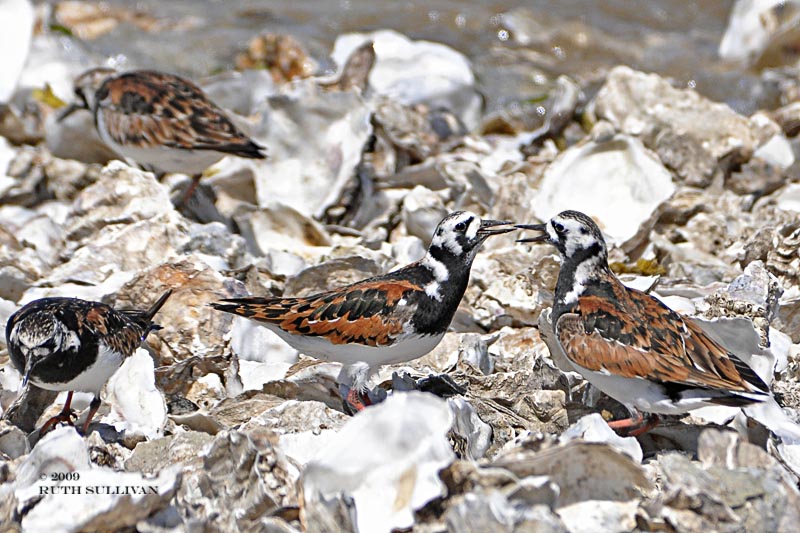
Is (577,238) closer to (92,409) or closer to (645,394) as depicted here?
(645,394)

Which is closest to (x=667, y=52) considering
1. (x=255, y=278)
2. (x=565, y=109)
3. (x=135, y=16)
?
(x=565, y=109)

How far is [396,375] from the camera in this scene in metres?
3.99

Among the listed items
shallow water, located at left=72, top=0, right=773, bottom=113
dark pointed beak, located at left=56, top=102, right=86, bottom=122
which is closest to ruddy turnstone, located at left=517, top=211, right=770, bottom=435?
dark pointed beak, located at left=56, top=102, right=86, bottom=122

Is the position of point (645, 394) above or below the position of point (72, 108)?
above

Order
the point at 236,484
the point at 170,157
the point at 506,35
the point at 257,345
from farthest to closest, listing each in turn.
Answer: the point at 506,35, the point at 170,157, the point at 257,345, the point at 236,484

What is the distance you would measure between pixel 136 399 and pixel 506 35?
673cm

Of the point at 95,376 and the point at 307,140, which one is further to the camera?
the point at 307,140

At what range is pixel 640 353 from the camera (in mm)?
3461

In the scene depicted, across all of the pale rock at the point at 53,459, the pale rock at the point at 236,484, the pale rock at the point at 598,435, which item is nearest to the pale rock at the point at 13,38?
the pale rock at the point at 53,459

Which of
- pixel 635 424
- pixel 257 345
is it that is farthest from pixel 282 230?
pixel 635 424

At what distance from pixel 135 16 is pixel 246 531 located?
8368mm

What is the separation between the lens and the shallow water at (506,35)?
28.2ft

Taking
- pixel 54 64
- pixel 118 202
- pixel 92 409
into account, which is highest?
pixel 92 409

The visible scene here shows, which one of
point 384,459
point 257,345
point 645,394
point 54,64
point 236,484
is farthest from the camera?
point 54,64
